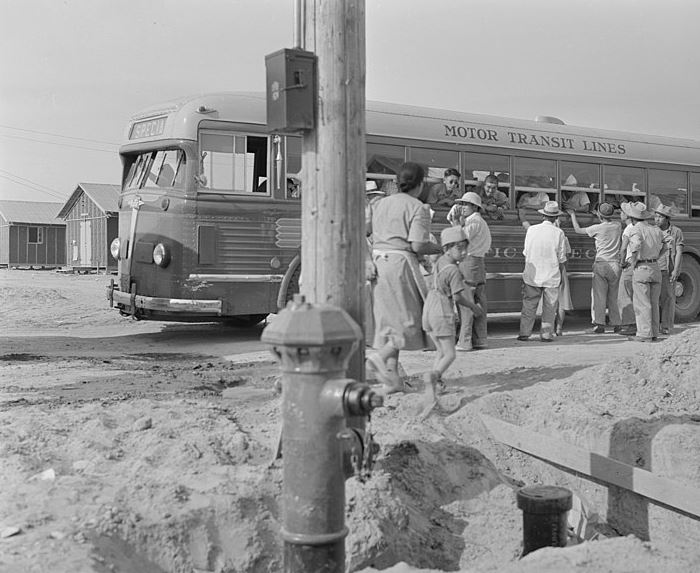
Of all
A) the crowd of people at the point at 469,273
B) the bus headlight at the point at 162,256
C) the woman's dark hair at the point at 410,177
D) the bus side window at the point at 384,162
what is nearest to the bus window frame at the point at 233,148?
the bus headlight at the point at 162,256

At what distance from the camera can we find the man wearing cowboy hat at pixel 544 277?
448 inches

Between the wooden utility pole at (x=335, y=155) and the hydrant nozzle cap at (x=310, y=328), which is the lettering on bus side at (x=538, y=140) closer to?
the wooden utility pole at (x=335, y=155)

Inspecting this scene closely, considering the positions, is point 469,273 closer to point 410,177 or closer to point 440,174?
point 440,174

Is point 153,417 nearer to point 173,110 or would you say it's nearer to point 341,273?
point 341,273

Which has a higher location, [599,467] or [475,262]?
[475,262]

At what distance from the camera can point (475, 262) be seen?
422 inches

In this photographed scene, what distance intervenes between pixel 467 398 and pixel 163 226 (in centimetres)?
557

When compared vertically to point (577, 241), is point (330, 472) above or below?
below

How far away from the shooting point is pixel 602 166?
45.6 ft

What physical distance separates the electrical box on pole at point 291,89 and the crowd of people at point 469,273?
2.36 metres

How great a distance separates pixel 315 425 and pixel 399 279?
3.36 metres

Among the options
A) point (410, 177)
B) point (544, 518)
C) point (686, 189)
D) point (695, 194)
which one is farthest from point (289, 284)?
point (695, 194)

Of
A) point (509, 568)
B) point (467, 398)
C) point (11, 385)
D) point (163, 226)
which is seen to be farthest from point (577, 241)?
point (509, 568)

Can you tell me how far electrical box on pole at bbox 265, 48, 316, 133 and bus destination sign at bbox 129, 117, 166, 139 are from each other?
7.22 metres
